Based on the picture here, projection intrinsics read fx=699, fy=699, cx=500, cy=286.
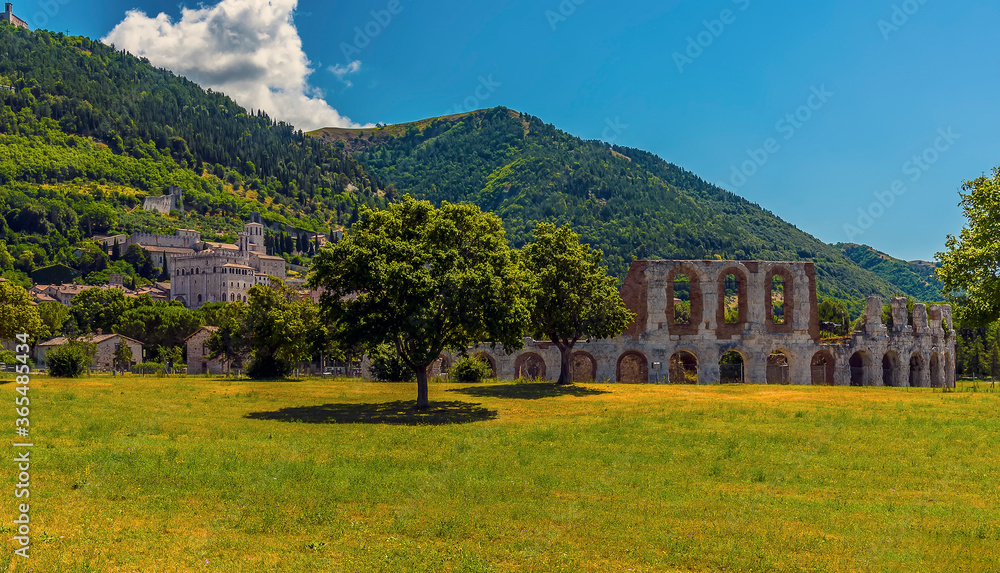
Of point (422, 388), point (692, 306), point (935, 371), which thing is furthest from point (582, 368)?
point (935, 371)

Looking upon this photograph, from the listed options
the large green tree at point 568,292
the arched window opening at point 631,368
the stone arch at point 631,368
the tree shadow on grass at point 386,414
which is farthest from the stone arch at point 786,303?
the tree shadow on grass at point 386,414

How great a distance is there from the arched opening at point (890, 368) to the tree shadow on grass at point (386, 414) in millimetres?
46270

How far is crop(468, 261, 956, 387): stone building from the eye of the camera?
5803 cm

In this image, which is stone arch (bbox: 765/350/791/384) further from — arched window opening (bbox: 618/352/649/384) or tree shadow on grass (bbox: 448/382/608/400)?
tree shadow on grass (bbox: 448/382/608/400)

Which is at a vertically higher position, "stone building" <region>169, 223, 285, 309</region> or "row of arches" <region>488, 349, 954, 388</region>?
"stone building" <region>169, 223, 285, 309</region>

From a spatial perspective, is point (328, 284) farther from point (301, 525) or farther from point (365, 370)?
point (365, 370)

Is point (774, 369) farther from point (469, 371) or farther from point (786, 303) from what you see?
point (469, 371)

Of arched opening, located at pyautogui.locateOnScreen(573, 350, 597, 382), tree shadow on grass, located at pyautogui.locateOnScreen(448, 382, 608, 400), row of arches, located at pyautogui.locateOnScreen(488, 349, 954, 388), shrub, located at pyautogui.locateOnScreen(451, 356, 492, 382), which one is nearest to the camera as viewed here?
tree shadow on grass, located at pyautogui.locateOnScreen(448, 382, 608, 400)

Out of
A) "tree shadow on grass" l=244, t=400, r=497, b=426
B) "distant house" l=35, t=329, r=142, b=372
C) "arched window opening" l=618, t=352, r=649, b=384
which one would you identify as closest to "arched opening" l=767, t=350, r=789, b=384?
"arched window opening" l=618, t=352, r=649, b=384

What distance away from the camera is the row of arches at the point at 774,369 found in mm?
59312

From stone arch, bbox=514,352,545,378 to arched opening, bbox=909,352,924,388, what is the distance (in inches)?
1366

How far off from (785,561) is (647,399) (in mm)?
25753

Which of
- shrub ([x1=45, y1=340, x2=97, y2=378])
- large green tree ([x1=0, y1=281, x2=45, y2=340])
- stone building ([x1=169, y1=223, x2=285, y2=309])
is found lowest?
shrub ([x1=45, y1=340, x2=97, y2=378])

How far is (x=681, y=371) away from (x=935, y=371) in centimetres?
2495
